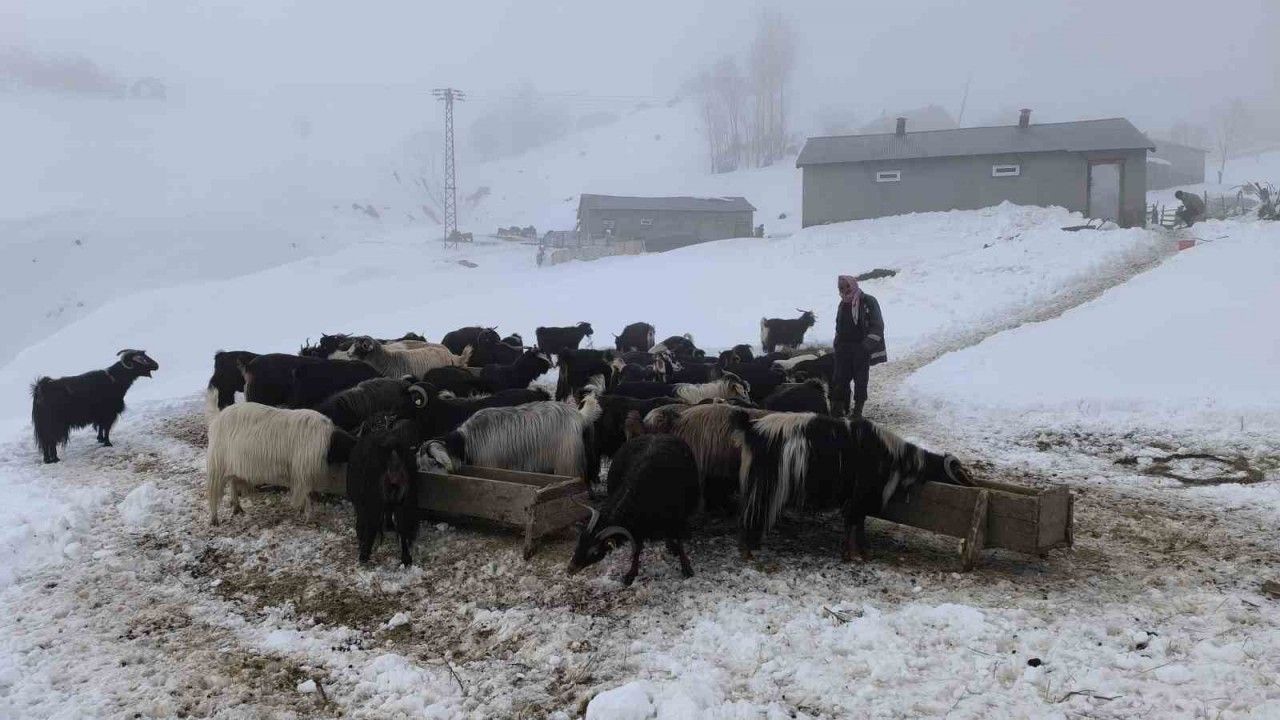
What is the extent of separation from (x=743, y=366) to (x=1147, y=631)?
6.40 meters

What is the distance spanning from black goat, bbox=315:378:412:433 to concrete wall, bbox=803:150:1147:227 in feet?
101

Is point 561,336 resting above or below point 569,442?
above

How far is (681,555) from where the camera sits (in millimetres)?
5754

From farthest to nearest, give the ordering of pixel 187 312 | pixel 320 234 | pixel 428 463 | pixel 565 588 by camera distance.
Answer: pixel 320 234, pixel 187 312, pixel 428 463, pixel 565 588

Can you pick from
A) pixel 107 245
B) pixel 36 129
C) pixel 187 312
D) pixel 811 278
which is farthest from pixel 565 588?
pixel 36 129

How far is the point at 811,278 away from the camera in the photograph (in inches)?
1055

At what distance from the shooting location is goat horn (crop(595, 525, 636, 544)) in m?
5.61

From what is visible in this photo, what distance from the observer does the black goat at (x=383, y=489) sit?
244 inches

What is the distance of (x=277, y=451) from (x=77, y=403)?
4.57m

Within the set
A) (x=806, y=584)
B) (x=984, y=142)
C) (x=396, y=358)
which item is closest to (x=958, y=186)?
(x=984, y=142)

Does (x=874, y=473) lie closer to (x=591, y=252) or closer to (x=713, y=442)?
(x=713, y=442)

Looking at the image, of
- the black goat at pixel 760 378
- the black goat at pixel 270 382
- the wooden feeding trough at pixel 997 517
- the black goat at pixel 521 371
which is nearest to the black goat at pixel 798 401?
the black goat at pixel 760 378

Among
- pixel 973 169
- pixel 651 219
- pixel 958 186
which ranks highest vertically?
pixel 973 169

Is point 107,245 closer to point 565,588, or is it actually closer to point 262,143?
point 262,143
